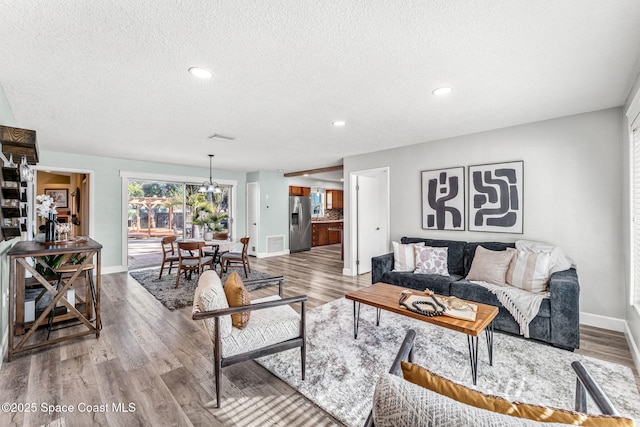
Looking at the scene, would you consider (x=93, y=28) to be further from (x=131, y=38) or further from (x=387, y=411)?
(x=387, y=411)

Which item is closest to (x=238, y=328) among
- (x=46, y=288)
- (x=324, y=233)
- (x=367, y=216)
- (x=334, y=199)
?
(x=46, y=288)

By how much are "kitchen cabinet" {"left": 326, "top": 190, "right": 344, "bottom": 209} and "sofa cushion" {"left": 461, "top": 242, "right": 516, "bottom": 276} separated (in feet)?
23.6

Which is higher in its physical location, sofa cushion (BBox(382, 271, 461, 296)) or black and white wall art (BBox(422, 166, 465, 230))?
black and white wall art (BBox(422, 166, 465, 230))

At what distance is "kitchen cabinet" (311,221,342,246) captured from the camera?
30.9ft

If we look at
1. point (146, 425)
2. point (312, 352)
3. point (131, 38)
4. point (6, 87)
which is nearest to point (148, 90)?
point (131, 38)

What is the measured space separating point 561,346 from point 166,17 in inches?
152

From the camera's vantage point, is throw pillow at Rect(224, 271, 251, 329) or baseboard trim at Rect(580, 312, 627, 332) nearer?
throw pillow at Rect(224, 271, 251, 329)

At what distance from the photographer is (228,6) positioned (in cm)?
150

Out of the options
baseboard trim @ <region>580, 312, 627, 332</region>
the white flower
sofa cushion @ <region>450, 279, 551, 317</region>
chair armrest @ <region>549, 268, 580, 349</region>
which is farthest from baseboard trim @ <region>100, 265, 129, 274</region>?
baseboard trim @ <region>580, 312, 627, 332</region>

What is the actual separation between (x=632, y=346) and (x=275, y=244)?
22.4 feet

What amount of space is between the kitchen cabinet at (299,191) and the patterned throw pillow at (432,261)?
5.45m

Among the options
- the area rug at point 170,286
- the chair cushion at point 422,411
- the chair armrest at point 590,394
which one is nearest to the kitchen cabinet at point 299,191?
the area rug at point 170,286

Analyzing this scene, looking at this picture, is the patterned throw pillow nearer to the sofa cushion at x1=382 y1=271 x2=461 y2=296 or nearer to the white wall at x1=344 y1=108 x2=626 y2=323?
the sofa cushion at x1=382 y1=271 x2=461 y2=296

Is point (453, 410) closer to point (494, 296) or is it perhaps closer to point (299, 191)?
point (494, 296)
